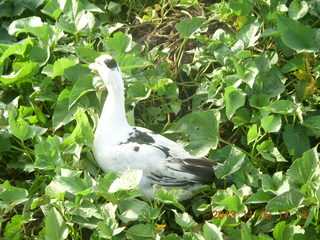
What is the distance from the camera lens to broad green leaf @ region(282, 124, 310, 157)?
10.3 ft

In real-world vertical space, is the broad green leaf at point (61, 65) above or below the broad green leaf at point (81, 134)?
above

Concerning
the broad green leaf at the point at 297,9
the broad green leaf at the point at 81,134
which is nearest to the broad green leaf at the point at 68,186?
the broad green leaf at the point at 81,134

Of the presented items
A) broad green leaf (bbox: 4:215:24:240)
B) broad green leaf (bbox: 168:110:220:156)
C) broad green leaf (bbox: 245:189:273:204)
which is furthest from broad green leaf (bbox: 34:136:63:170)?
broad green leaf (bbox: 245:189:273:204)

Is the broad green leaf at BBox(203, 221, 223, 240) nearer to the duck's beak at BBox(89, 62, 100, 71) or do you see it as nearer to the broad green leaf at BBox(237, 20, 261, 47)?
the duck's beak at BBox(89, 62, 100, 71)

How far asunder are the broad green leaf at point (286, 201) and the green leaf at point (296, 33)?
2.87 ft

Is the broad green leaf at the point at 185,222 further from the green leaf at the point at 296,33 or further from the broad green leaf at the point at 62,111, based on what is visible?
the green leaf at the point at 296,33

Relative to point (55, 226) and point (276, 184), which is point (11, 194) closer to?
point (55, 226)

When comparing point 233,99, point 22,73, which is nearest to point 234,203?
point 233,99

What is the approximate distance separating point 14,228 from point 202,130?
92 centimetres

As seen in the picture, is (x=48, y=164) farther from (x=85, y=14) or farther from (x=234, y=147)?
(x=85, y=14)

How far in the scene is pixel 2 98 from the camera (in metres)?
3.56

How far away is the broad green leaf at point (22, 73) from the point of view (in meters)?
3.46

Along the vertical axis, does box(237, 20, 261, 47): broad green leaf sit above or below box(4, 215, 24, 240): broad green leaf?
above

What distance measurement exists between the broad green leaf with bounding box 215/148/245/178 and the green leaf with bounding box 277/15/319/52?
2.22 feet
